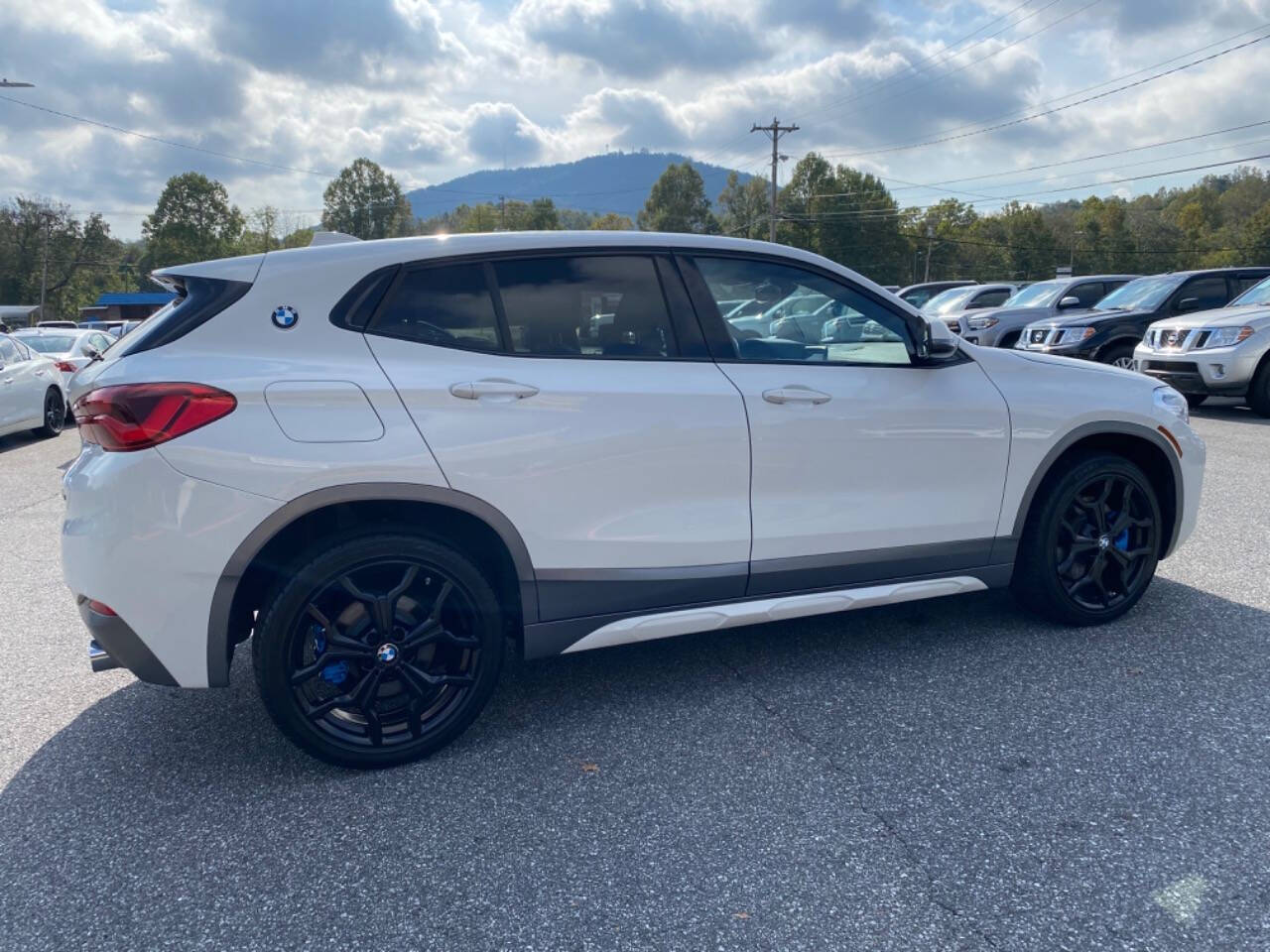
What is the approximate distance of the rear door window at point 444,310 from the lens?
10.0ft

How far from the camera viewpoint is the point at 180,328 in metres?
2.91

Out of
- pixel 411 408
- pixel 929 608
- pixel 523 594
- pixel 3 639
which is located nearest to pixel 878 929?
pixel 523 594

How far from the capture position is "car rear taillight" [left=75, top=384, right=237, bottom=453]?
2740 mm

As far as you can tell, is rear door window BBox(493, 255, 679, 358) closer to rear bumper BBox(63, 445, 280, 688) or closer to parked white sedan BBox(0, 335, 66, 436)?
rear bumper BBox(63, 445, 280, 688)

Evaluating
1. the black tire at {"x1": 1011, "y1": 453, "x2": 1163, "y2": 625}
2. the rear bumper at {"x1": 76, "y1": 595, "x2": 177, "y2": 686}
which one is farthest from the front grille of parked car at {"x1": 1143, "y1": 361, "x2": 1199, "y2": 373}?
the rear bumper at {"x1": 76, "y1": 595, "x2": 177, "y2": 686}

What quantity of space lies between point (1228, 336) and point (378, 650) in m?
11.5

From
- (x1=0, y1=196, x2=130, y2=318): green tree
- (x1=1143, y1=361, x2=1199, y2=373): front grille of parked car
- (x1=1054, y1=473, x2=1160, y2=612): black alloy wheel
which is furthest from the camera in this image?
(x1=0, y1=196, x2=130, y2=318): green tree

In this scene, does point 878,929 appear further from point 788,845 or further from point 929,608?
point 929,608

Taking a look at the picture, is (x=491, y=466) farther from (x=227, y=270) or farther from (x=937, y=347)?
(x=937, y=347)

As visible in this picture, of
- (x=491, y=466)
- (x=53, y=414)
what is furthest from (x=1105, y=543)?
(x=53, y=414)

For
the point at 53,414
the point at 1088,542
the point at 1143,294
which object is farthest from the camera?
the point at 1143,294

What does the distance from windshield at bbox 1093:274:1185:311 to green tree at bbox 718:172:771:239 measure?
78864mm

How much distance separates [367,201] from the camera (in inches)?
3905

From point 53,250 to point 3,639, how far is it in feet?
291
